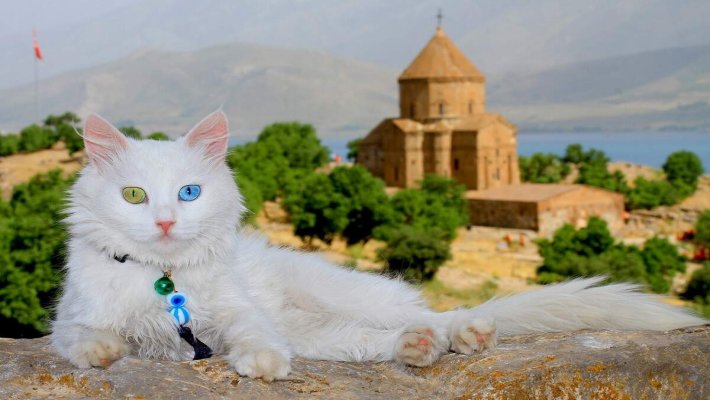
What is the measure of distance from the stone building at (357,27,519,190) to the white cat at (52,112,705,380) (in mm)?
50348

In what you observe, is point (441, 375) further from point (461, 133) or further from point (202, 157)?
point (461, 133)

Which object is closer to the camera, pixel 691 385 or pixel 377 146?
pixel 691 385

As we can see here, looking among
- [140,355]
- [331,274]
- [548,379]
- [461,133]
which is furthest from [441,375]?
[461,133]

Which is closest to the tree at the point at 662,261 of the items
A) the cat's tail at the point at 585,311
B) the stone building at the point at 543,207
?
the stone building at the point at 543,207

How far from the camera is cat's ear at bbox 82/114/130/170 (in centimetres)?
290

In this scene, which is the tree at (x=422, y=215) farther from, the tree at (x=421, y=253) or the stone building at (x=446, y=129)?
the stone building at (x=446, y=129)

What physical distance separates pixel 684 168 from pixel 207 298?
6728 cm

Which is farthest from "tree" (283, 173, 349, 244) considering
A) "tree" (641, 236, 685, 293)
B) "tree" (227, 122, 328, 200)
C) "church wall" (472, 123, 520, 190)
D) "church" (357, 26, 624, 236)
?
"church wall" (472, 123, 520, 190)

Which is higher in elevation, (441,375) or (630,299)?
(630,299)

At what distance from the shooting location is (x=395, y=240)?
32.4 metres

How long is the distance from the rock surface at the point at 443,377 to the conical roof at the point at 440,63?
5207cm

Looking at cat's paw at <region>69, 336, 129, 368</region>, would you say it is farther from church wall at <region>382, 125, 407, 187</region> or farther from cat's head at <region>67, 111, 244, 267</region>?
church wall at <region>382, 125, 407, 187</region>

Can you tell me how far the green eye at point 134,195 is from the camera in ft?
9.37

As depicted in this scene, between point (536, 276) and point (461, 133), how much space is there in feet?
75.0
